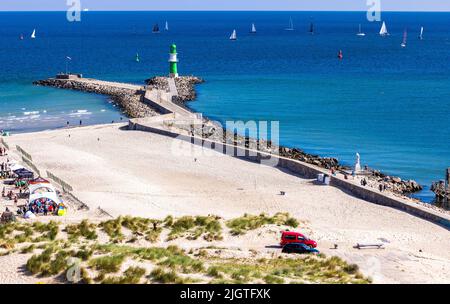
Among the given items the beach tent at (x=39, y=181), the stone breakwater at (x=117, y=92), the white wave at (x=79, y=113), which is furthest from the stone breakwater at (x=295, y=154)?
the beach tent at (x=39, y=181)

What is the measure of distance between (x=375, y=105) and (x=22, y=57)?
211ft

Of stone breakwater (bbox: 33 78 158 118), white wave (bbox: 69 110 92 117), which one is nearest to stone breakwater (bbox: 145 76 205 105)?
stone breakwater (bbox: 33 78 158 118)

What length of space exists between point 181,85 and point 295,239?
1984 inches

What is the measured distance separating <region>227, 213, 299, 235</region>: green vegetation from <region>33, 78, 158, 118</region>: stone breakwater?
93.4 feet

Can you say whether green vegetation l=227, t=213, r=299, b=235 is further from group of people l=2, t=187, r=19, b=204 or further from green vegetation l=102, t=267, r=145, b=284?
group of people l=2, t=187, r=19, b=204

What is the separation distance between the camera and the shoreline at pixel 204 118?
33.6 metres

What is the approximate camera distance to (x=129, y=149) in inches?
1535

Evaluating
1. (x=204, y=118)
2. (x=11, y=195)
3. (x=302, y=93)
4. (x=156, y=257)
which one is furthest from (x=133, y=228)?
(x=302, y=93)

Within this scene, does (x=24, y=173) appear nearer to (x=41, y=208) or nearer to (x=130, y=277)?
(x=41, y=208)

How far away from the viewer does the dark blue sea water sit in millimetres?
45062

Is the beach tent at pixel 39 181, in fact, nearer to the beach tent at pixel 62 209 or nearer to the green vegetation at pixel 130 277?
the beach tent at pixel 62 209

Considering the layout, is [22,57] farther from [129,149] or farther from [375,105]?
[129,149]
